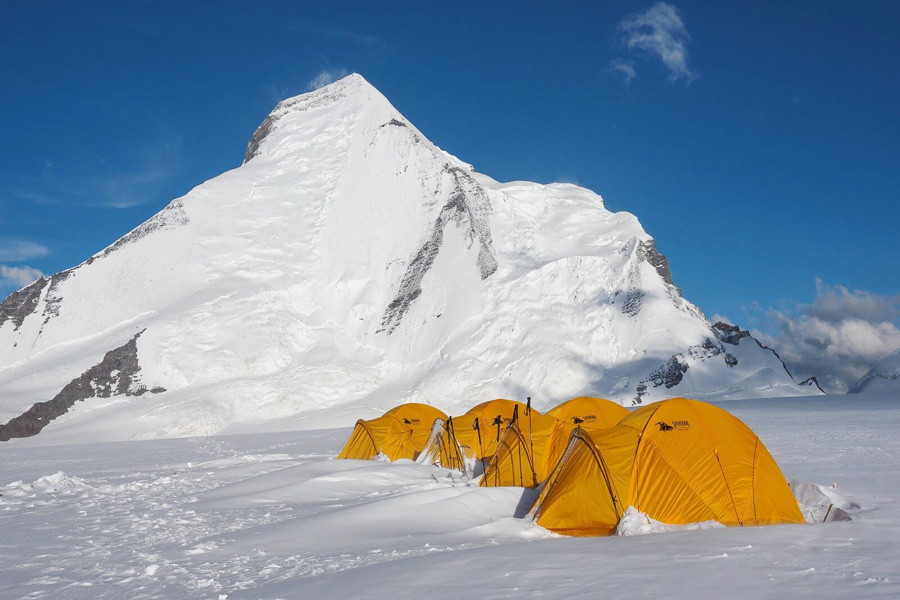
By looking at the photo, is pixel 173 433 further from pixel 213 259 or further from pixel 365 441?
pixel 365 441

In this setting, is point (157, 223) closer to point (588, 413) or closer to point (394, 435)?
point (394, 435)

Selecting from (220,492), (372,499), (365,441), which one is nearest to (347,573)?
(372,499)

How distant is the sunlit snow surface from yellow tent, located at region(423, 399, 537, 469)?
1920mm

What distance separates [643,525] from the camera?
10.6m

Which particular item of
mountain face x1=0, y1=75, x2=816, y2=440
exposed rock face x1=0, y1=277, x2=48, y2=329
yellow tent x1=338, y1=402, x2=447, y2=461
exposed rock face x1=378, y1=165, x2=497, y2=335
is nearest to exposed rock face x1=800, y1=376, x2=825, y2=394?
mountain face x1=0, y1=75, x2=816, y2=440

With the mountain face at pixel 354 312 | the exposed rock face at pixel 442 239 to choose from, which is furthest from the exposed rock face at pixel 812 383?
the exposed rock face at pixel 442 239

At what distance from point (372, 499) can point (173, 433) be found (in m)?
69.6

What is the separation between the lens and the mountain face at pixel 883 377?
82.4 m

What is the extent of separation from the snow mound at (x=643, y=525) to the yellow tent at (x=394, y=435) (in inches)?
531

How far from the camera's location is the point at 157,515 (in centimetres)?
1366

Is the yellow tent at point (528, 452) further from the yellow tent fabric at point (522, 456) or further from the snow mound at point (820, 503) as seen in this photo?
the snow mound at point (820, 503)

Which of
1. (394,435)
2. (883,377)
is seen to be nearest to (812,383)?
(883,377)

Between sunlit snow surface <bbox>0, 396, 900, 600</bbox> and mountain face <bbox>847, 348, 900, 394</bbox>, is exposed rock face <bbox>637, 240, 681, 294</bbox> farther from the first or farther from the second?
sunlit snow surface <bbox>0, 396, 900, 600</bbox>

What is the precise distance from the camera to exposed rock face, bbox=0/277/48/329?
104000 mm
